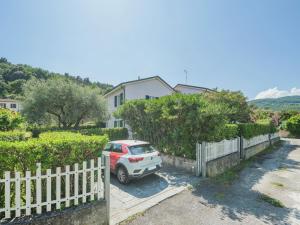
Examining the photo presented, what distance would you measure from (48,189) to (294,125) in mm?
36614

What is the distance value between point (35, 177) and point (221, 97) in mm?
16180

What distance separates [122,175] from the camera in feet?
24.3

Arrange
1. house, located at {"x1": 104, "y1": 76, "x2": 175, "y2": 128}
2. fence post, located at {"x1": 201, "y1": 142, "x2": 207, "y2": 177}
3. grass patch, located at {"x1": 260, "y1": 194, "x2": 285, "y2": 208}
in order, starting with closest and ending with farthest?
grass patch, located at {"x1": 260, "y1": 194, "x2": 285, "y2": 208} < fence post, located at {"x1": 201, "y1": 142, "x2": 207, "y2": 177} < house, located at {"x1": 104, "y1": 76, "x2": 175, "y2": 128}

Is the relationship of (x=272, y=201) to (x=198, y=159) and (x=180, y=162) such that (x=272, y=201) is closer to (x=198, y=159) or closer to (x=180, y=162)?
(x=198, y=159)

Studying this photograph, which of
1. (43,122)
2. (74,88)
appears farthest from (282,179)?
(43,122)

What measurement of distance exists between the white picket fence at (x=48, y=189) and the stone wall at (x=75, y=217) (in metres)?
0.12

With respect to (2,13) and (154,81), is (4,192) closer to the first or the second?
(2,13)

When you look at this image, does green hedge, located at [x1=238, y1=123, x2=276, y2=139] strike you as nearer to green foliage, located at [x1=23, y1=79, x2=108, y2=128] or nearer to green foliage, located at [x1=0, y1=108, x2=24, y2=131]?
green foliage, located at [x1=23, y1=79, x2=108, y2=128]

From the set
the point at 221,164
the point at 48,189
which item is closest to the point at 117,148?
the point at 48,189

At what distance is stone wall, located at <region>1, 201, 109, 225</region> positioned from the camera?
3.57 metres

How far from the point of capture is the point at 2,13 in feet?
29.5

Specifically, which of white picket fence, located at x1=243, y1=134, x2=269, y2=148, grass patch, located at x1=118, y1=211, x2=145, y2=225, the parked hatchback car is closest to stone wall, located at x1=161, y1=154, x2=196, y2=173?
the parked hatchback car

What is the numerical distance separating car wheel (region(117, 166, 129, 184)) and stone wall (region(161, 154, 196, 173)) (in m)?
3.55

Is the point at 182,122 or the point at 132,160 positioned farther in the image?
the point at 182,122
